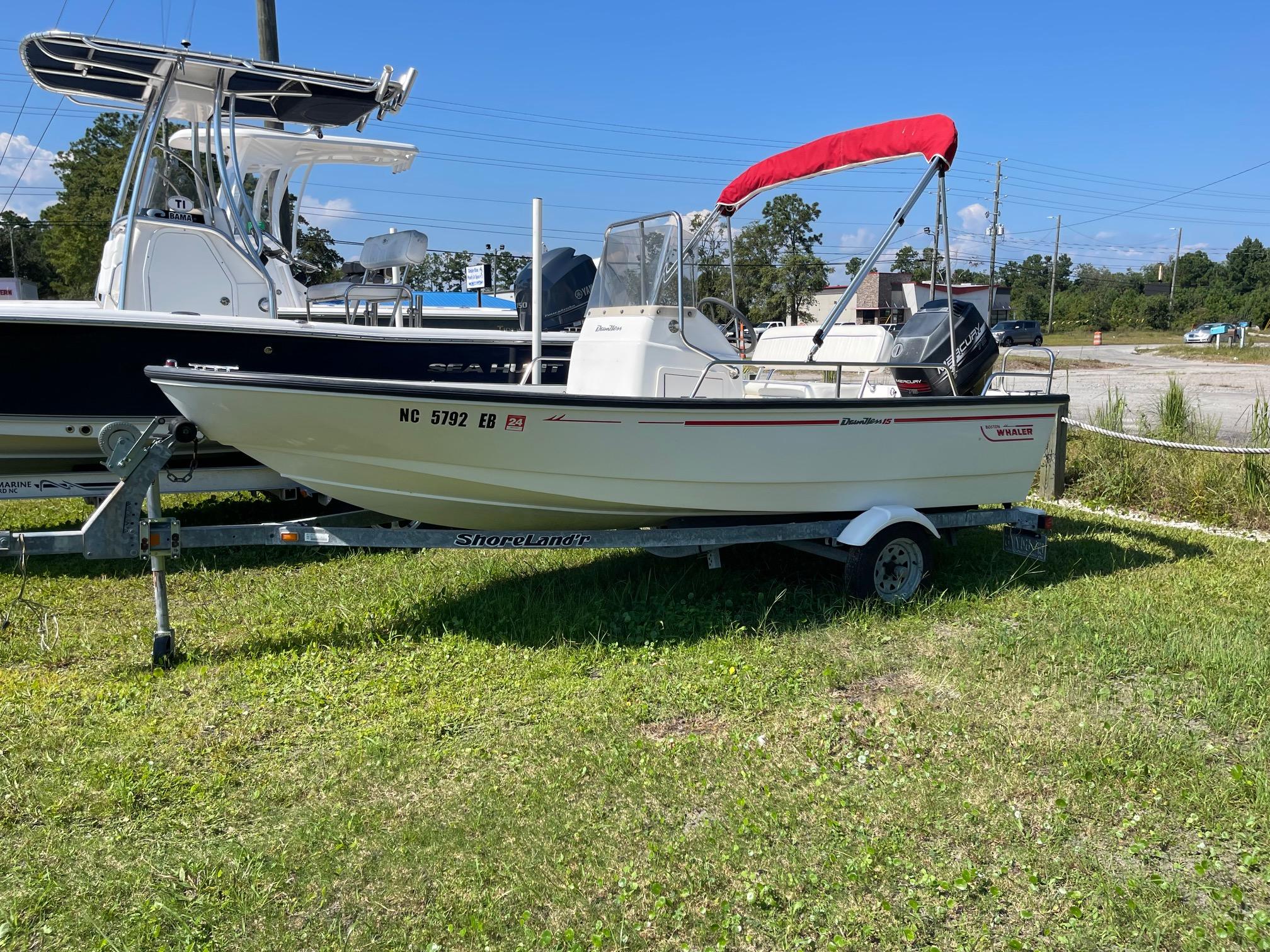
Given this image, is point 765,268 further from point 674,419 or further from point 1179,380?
point 1179,380

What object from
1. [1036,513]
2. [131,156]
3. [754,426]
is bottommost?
[1036,513]

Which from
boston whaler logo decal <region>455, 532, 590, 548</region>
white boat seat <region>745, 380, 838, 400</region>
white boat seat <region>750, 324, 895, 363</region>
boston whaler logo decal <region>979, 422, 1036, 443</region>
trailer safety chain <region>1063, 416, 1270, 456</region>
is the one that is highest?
Answer: white boat seat <region>750, 324, 895, 363</region>

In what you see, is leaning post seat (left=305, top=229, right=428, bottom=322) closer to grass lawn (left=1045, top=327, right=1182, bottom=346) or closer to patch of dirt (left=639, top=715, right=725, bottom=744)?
patch of dirt (left=639, top=715, right=725, bottom=744)

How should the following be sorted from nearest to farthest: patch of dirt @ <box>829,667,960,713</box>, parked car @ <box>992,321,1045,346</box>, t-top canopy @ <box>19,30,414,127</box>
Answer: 1. patch of dirt @ <box>829,667,960,713</box>
2. t-top canopy @ <box>19,30,414,127</box>
3. parked car @ <box>992,321,1045,346</box>

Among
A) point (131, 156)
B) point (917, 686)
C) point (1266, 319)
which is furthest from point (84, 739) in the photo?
point (1266, 319)

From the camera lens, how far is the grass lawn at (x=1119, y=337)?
172ft

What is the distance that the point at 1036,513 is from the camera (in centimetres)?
609

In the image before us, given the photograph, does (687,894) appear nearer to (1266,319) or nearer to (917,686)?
(917,686)

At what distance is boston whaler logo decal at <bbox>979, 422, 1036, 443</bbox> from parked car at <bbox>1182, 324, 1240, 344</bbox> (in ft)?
154

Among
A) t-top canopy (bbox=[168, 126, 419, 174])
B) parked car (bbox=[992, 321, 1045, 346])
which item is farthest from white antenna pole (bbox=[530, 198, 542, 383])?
parked car (bbox=[992, 321, 1045, 346])

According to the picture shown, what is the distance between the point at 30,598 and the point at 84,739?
2481 millimetres

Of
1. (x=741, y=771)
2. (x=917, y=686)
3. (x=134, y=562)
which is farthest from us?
(x=134, y=562)

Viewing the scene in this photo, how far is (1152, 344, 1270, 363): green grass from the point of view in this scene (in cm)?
2958

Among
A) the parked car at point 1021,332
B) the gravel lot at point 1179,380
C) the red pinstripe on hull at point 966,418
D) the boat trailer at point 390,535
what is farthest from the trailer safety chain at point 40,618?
the parked car at point 1021,332
